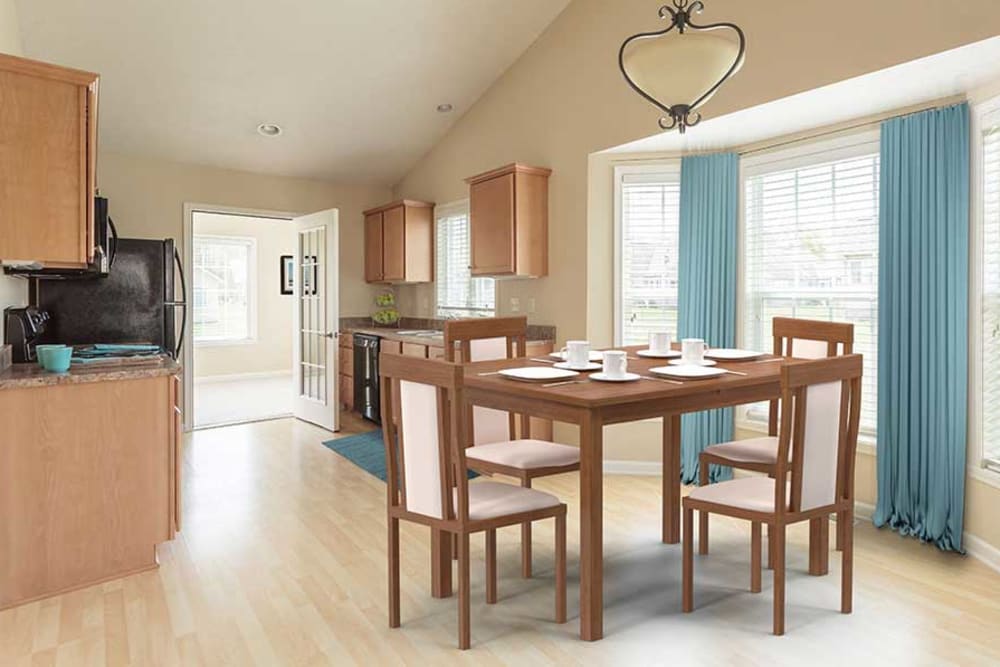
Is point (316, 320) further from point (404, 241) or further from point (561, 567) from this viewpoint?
point (561, 567)

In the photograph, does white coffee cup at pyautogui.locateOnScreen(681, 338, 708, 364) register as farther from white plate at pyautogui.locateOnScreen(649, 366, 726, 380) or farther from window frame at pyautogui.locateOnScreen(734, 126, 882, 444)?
window frame at pyautogui.locateOnScreen(734, 126, 882, 444)

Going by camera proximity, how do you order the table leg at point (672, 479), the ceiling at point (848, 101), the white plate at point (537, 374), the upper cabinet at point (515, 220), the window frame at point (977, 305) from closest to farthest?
the white plate at point (537, 374)
the ceiling at point (848, 101)
the window frame at point (977, 305)
the table leg at point (672, 479)
the upper cabinet at point (515, 220)

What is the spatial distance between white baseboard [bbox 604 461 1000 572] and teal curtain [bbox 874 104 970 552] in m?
0.06

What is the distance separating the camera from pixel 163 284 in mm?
4645

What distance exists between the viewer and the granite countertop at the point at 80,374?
2510 millimetres

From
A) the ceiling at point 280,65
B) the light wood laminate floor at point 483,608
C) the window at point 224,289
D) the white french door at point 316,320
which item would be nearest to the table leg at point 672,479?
the light wood laminate floor at point 483,608

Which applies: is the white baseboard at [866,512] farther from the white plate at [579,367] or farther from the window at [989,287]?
the white plate at [579,367]

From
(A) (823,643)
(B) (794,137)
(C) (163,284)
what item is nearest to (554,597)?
(A) (823,643)

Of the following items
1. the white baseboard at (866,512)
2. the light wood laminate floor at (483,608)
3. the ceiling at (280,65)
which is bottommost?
the light wood laminate floor at (483,608)

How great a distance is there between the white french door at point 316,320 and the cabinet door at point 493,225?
1.36 m

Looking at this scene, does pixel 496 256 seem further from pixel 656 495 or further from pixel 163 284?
pixel 163 284

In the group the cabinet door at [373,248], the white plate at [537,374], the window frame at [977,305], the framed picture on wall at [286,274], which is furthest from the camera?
the framed picture on wall at [286,274]

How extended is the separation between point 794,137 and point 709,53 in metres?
2.13

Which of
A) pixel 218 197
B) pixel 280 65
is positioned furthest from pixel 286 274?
pixel 280 65
